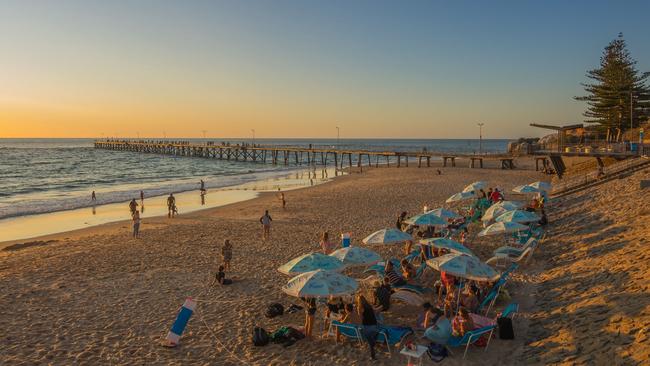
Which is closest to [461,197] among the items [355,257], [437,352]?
[355,257]

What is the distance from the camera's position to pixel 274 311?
8617mm

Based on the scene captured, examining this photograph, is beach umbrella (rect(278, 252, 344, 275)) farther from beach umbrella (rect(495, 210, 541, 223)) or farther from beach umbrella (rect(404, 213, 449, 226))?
beach umbrella (rect(495, 210, 541, 223))

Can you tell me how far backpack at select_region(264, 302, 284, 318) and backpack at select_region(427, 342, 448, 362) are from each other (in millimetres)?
3187

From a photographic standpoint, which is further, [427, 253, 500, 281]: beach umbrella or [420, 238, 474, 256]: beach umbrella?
[420, 238, 474, 256]: beach umbrella

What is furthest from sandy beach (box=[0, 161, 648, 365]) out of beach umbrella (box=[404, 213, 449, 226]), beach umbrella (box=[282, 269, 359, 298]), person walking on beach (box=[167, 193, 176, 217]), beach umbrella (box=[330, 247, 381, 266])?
person walking on beach (box=[167, 193, 176, 217])

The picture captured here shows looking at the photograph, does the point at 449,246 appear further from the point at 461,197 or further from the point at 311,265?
the point at 461,197

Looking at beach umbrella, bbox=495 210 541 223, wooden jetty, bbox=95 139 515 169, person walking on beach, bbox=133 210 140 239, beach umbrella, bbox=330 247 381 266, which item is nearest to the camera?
beach umbrella, bbox=330 247 381 266

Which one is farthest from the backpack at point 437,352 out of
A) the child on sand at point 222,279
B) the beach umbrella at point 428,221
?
the beach umbrella at point 428,221

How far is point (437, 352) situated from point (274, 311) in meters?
3.40

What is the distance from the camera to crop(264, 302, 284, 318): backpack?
28.3ft

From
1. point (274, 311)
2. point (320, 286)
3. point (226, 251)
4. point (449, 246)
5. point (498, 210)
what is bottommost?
point (274, 311)

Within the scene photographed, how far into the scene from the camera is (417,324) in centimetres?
779

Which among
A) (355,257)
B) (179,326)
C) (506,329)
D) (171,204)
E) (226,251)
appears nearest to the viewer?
(506,329)

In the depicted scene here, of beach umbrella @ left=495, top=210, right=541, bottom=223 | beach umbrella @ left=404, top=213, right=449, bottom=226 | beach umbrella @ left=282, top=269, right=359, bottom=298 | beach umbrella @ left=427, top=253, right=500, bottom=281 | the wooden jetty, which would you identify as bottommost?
beach umbrella @ left=282, top=269, right=359, bottom=298
